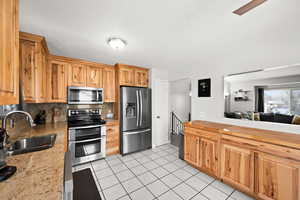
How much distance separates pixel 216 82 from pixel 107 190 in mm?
3004

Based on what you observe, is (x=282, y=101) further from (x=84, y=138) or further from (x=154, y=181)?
(x=84, y=138)

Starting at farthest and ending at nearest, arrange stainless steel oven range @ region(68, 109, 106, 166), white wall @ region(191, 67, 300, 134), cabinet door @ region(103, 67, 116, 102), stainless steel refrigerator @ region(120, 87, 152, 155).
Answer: cabinet door @ region(103, 67, 116, 102) < stainless steel refrigerator @ region(120, 87, 152, 155) < stainless steel oven range @ region(68, 109, 106, 166) < white wall @ region(191, 67, 300, 134)

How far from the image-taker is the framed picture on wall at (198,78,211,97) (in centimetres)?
281

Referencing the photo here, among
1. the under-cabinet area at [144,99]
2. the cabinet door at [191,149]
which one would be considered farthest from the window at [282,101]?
the cabinet door at [191,149]

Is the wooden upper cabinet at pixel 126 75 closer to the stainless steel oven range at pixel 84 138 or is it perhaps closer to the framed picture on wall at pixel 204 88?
the stainless steel oven range at pixel 84 138

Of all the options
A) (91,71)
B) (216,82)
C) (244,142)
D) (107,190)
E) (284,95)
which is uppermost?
(91,71)

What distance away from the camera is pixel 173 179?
212 centimetres

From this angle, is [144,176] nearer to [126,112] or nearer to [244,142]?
[126,112]

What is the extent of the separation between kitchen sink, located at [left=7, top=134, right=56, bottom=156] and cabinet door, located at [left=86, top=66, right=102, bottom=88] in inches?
60.6

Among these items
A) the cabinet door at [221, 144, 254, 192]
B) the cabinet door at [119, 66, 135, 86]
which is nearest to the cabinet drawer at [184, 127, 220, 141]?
the cabinet door at [221, 144, 254, 192]

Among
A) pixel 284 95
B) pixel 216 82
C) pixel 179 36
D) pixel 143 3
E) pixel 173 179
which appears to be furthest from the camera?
pixel 216 82

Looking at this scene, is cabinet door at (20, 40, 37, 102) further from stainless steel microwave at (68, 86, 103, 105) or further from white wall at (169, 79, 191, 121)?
white wall at (169, 79, 191, 121)

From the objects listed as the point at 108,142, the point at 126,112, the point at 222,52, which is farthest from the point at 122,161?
the point at 222,52

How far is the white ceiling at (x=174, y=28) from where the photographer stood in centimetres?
118
